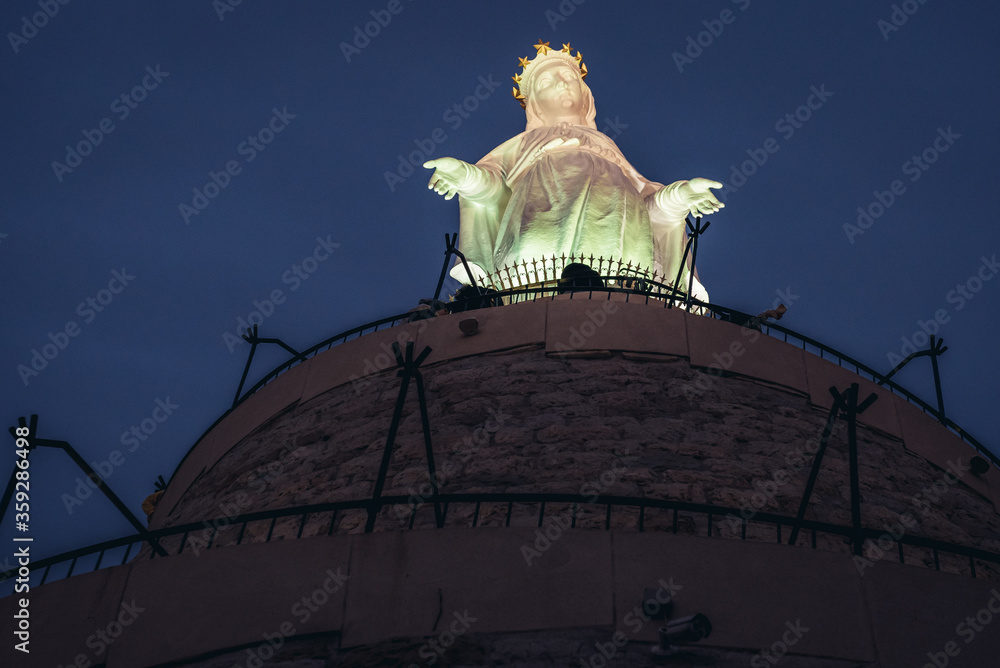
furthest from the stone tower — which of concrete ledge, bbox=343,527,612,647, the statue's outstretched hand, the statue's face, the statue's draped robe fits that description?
the statue's face

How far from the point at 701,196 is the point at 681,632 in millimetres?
9859

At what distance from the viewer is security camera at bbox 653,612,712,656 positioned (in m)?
5.73

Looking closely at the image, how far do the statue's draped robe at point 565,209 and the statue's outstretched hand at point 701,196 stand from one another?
0.79 feet

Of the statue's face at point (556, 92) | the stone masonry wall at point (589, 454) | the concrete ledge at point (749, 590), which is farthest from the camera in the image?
the statue's face at point (556, 92)

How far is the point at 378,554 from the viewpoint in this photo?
6520mm

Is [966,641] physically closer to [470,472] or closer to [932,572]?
[932,572]

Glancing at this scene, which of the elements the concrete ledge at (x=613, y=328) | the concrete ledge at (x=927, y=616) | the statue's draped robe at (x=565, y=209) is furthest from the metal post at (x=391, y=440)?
the statue's draped robe at (x=565, y=209)

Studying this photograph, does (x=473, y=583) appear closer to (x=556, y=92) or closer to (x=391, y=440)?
(x=391, y=440)

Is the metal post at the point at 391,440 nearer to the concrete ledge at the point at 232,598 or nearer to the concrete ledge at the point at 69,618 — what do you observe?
the concrete ledge at the point at 232,598

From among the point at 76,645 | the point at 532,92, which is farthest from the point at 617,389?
the point at 532,92

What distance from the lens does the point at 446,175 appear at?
14.5 metres

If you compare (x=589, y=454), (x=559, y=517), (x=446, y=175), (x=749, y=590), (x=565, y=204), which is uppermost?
(x=446, y=175)

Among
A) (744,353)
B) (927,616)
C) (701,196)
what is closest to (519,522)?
(927,616)

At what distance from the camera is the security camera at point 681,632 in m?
5.73
